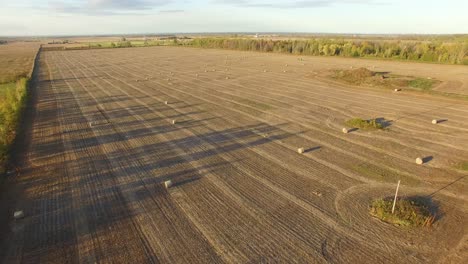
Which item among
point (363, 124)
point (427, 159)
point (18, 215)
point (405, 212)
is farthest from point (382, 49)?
point (18, 215)

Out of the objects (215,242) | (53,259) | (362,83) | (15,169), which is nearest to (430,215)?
(215,242)

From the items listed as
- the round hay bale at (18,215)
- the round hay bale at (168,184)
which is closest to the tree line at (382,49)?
the round hay bale at (168,184)

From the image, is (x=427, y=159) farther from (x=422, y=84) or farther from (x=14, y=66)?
(x=14, y=66)

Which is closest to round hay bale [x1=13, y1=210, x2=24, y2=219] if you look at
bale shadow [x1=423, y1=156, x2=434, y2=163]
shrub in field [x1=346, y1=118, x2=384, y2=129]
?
bale shadow [x1=423, y1=156, x2=434, y2=163]

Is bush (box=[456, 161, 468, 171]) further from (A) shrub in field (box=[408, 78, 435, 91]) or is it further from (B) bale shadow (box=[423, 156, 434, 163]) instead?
(A) shrub in field (box=[408, 78, 435, 91])

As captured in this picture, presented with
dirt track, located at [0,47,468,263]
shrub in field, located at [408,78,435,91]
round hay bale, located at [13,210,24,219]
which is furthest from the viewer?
shrub in field, located at [408,78,435,91]

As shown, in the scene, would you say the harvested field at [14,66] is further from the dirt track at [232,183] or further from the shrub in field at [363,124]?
the shrub in field at [363,124]
